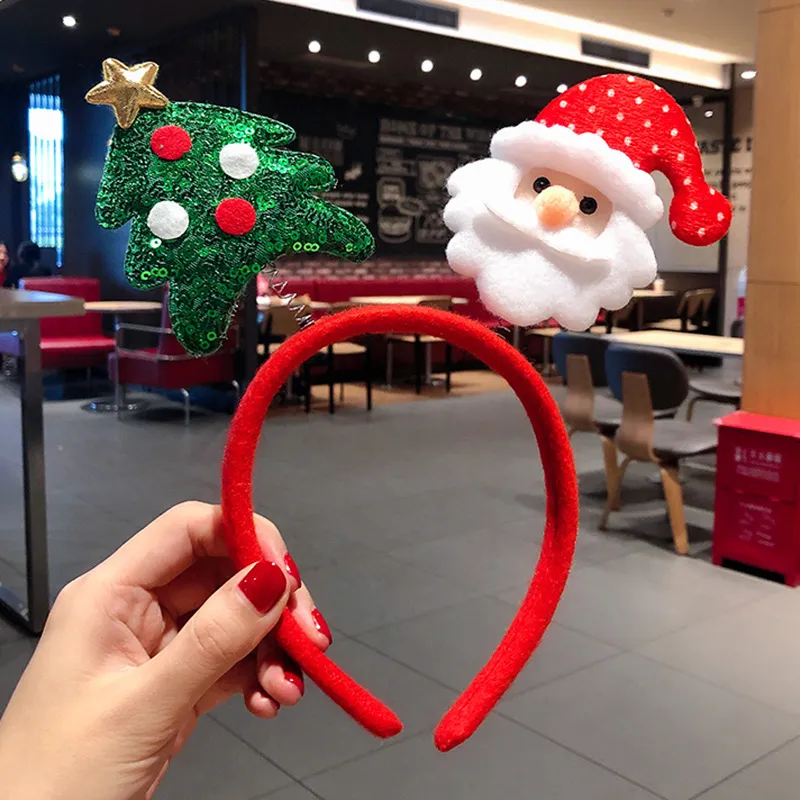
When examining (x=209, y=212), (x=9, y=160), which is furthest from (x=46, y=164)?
(x=209, y=212)

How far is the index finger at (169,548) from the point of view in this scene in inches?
36.5

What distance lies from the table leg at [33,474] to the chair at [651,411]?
2629 millimetres

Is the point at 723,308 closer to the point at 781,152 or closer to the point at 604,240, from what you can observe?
the point at 781,152

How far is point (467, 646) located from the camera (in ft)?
10.6

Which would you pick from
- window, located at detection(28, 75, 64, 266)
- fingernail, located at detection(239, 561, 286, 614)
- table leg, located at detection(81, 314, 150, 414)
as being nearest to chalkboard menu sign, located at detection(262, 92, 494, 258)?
window, located at detection(28, 75, 64, 266)

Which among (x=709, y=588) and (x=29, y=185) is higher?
(x=29, y=185)

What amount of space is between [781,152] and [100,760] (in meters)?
3.74

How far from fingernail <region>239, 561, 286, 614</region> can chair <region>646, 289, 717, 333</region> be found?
10274 mm

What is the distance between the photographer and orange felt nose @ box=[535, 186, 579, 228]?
31.4 inches

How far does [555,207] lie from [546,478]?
0.77 ft

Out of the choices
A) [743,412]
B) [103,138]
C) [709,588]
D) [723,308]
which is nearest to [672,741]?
[709,588]

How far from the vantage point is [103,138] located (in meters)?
8.58

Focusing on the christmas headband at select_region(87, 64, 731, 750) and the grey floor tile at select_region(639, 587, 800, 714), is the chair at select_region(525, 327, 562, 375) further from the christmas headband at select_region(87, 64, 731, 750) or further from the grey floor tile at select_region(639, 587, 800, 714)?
the grey floor tile at select_region(639, 587, 800, 714)

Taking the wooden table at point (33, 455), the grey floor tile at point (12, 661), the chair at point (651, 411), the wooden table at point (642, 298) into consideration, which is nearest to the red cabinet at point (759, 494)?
the chair at point (651, 411)
